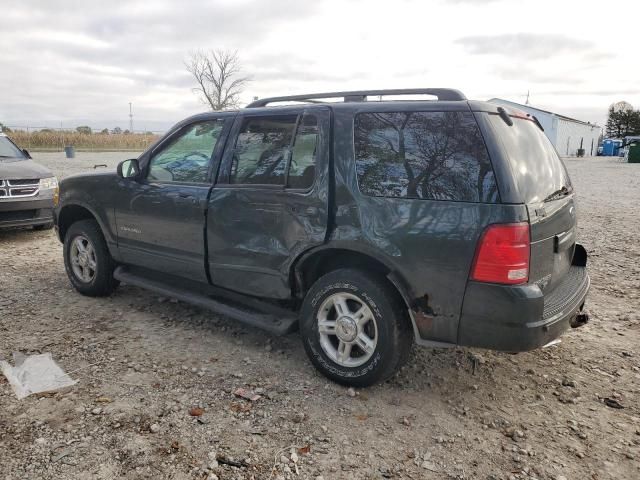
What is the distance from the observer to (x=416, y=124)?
2984mm

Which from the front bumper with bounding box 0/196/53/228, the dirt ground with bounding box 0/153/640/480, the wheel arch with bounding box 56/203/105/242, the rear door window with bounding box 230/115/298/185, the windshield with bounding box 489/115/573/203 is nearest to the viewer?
the dirt ground with bounding box 0/153/640/480

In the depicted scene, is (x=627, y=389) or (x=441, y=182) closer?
(x=441, y=182)

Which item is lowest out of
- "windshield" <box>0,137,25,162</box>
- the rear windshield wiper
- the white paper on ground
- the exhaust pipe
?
the white paper on ground

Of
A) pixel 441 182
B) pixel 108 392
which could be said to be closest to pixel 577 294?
Result: pixel 441 182

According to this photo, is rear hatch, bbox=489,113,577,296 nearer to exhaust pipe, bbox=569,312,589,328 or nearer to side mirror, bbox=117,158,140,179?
exhaust pipe, bbox=569,312,589,328

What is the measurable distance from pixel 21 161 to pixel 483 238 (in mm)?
7841

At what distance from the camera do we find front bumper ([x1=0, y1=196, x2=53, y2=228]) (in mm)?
7047

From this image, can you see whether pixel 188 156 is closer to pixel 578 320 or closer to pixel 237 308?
pixel 237 308

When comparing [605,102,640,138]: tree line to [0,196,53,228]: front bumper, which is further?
[605,102,640,138]: tree line

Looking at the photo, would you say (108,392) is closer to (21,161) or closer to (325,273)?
(325,273)

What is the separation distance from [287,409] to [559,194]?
2.23 m

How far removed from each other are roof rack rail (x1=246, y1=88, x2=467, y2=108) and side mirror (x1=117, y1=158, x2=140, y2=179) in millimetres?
1198

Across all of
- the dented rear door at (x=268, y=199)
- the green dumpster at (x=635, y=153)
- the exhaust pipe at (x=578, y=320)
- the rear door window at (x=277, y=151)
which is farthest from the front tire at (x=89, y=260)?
the green dumpster at (x=635, y=153)

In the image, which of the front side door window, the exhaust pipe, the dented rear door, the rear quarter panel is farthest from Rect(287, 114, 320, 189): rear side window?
the exhaust pipe
